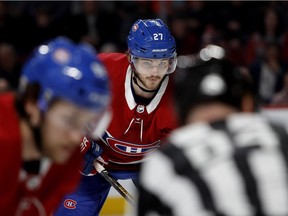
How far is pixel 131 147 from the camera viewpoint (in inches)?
147

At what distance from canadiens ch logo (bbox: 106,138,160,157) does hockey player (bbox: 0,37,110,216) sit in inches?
66.2

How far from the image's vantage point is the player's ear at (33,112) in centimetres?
191

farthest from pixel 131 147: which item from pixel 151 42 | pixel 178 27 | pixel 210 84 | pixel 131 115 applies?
pixel 178 27

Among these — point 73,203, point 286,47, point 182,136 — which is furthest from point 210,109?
point 286,47

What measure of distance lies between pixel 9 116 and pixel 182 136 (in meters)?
0.54

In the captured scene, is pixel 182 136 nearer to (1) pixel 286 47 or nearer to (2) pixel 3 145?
(2) pixel 3 145

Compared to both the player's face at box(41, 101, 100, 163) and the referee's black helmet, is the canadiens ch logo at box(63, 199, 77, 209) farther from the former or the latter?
the referee's black helmet

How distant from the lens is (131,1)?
6.62m

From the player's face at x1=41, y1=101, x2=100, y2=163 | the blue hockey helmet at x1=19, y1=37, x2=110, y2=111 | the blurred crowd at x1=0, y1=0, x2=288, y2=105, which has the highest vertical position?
the blue hockey helmet at x1=19, y1=37, x2=110, y2=111

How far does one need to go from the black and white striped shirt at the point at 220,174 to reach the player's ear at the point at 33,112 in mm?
423

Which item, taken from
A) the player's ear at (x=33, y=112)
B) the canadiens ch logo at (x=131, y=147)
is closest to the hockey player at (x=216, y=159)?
the player's ear at (x=33, y=112)

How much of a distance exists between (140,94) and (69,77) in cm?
179

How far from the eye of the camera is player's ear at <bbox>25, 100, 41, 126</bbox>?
1.91 metres

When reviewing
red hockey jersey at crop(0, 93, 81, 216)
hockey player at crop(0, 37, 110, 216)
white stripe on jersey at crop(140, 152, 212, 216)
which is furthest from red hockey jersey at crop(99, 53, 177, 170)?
white stripe on jersey at crop(140, 152, 212, 216)
